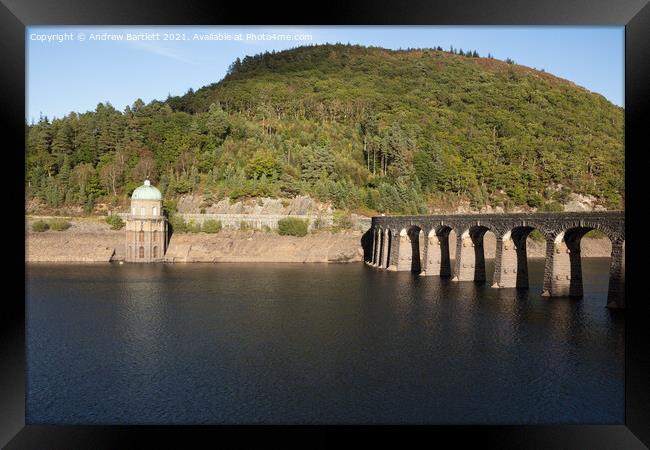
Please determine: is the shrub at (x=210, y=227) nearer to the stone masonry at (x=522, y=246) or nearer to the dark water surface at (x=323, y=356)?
the stone masonry at (x=522, y=246)

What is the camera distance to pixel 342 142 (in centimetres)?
10244

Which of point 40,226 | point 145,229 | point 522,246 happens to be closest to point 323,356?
point 522,246

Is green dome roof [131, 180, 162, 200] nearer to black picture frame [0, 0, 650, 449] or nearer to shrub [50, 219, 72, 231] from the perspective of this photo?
shrub [50, 219, 72, 231]

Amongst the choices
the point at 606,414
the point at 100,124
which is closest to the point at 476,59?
the point at 100,124

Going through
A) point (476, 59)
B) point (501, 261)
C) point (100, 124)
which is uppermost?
point (476, 59)

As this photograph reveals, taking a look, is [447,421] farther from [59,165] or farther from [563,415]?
[59,165]

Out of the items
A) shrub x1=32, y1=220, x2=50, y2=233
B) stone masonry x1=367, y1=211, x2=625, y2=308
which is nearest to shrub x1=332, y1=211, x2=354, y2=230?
stone masonry x1=367, y1=211, x2=625, y2=308

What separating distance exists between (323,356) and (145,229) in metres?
55.3

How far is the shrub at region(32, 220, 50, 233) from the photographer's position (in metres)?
78.4

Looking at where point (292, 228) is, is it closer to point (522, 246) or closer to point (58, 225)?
point (58, 225)

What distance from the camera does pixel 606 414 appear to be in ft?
69.6
